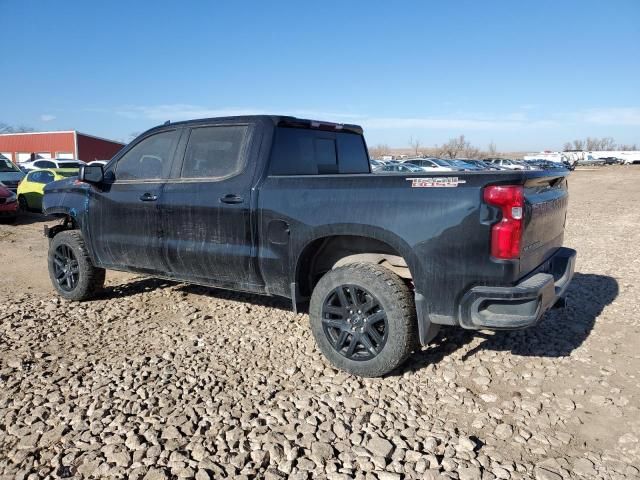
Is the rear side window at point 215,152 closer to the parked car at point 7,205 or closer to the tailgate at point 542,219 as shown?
the tailgate at point 542,219

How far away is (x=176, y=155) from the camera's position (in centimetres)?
459

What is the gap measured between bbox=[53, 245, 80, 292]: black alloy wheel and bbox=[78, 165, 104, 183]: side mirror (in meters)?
1.07

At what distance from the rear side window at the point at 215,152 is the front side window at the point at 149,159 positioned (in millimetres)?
247

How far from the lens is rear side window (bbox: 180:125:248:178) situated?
4215 mm

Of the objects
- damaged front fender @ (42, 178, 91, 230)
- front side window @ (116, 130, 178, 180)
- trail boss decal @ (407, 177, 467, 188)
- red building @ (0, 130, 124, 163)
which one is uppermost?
red building @ (0, 130, 124, 163)

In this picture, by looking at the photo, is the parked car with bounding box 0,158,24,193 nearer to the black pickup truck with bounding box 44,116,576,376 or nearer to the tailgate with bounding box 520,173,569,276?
the black pickup truck with bounding box 44,116,576,376

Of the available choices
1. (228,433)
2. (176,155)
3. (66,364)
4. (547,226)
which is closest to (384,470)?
(228,433)

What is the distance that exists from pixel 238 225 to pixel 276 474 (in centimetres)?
204

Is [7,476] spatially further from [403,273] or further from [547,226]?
[547,226]

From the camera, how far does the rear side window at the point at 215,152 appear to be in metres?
4.21

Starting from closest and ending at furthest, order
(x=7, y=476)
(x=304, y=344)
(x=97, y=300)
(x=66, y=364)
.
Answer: (x=7, y=476) → (x=66, y=364) → (x=304, y=344) → (x=97, y=300)

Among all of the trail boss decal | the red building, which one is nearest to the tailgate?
the trail boss decal

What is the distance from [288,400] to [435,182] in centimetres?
171

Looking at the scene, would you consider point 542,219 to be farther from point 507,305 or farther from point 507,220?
point 507,305
